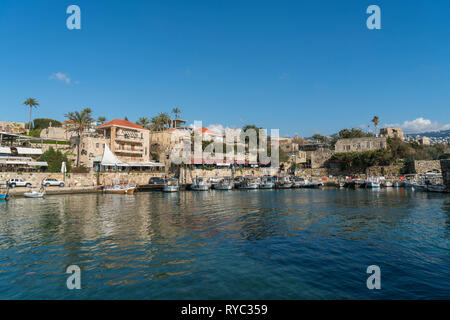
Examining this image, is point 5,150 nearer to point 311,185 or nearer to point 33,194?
point 33,194

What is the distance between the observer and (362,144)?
66688mm

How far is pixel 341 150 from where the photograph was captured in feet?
225

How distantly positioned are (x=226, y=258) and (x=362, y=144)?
67043mm

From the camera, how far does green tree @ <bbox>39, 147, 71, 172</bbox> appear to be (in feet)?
138

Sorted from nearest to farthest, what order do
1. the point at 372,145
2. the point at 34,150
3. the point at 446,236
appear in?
the point at 446,236 → the point at 34,150 → the point at 372,145

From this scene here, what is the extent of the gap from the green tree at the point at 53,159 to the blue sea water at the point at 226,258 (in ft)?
93.7

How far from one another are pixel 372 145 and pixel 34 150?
71.4 meters

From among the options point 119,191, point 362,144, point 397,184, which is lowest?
point 397,184

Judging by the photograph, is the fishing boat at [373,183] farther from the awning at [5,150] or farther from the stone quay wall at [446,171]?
the awning at [5,150]

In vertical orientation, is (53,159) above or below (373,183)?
above

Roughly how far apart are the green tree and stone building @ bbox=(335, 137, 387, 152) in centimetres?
6208

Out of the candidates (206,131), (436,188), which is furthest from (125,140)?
(436,188)
